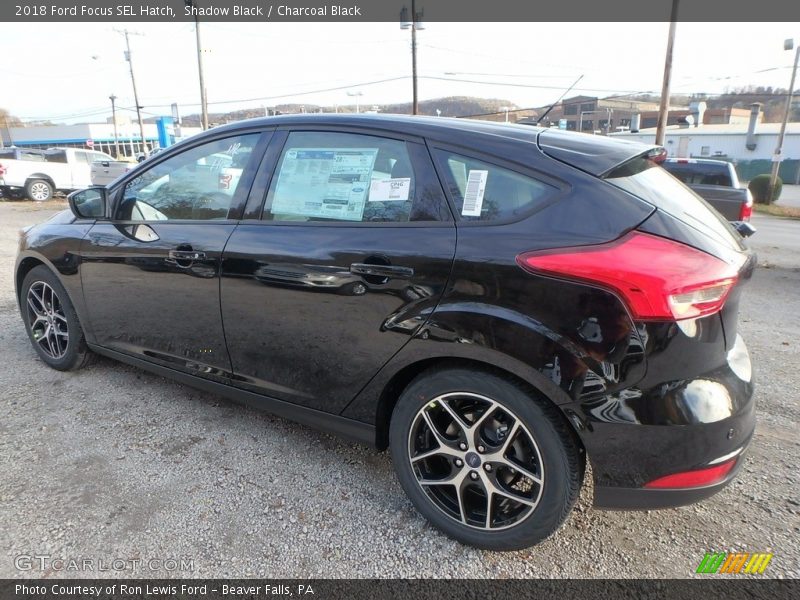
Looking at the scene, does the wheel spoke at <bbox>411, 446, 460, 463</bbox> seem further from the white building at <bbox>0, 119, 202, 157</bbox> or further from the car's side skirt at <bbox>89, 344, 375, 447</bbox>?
the white building at <bbox>0, 119, 202, 157</bbox>

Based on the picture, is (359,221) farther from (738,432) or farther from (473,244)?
(738,432)

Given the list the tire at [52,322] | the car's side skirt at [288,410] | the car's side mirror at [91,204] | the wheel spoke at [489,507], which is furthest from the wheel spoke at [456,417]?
the tire at [52,322]

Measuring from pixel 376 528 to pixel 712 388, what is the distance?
1.45 metres

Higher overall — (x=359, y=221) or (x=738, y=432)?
(x=359, y=221)

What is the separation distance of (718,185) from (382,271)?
34.8 ft

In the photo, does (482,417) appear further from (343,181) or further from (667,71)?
(667,71)

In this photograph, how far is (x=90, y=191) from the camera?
3383 mm

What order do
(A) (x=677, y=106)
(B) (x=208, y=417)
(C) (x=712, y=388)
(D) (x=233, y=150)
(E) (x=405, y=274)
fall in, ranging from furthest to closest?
(A) (x=677, y=106) < (B) (x=208, y=417) < (D) (x=233, y=150) < (E) (x=405, y=274) < (C) (x=712, y=388)

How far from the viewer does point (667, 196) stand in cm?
208

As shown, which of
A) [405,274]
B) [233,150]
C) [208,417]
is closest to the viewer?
[405,274]

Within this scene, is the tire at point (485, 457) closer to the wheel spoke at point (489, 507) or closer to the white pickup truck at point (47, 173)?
the wheel spoke at point (489, 507)

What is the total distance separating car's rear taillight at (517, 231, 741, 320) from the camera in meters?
1.74

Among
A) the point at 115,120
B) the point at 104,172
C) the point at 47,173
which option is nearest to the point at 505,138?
the point at 47,173

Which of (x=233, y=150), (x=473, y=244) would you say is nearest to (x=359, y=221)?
(x=473, y=244)
